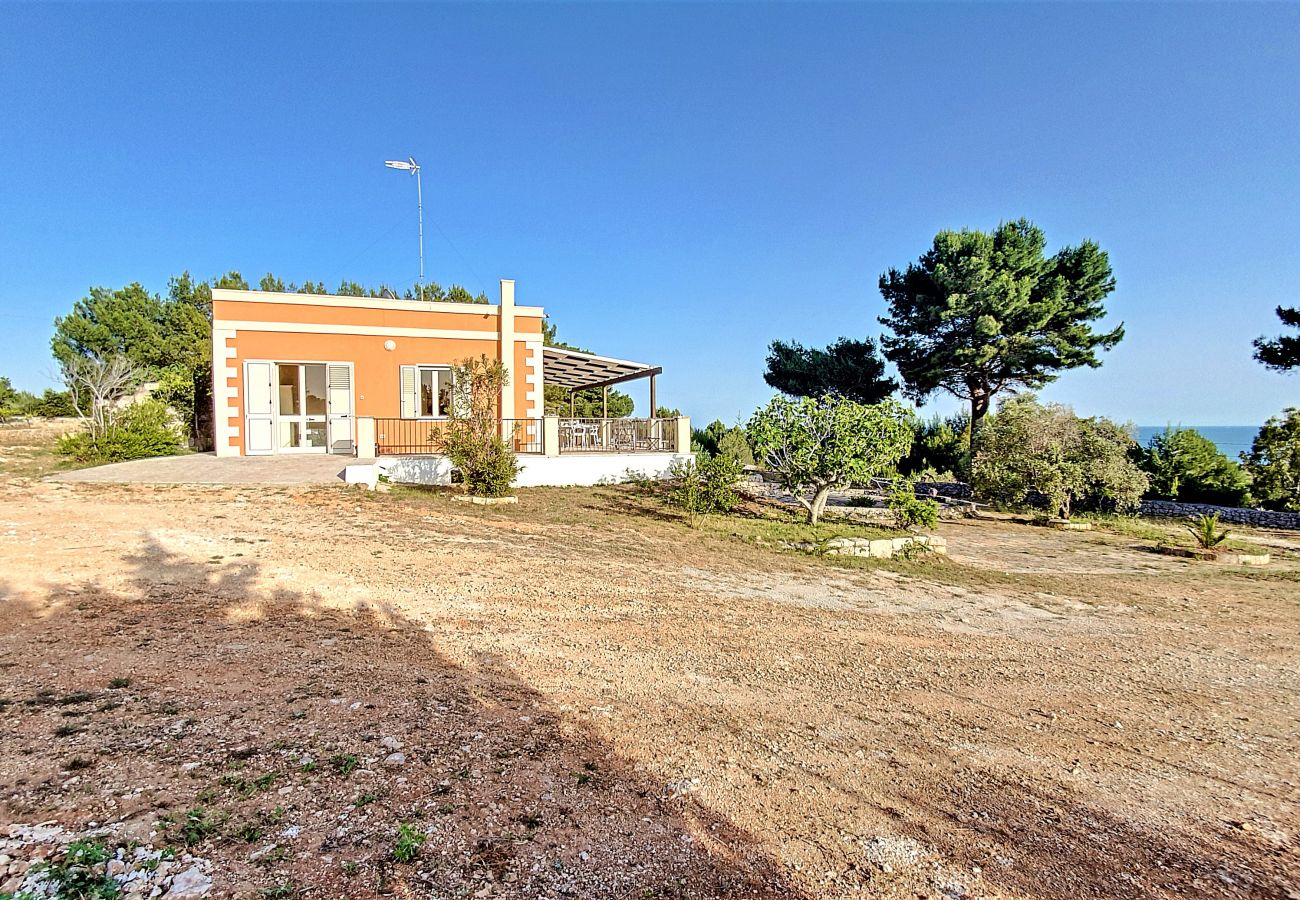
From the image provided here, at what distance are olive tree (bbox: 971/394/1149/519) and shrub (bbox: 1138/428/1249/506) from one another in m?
4.61

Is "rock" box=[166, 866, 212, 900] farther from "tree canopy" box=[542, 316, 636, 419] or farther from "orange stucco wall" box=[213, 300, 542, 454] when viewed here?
"tree canopy" box=[542, 316, 636, 419]

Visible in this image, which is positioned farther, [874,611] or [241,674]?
[874,611]

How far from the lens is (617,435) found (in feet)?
53.4

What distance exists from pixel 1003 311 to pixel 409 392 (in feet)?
64.8

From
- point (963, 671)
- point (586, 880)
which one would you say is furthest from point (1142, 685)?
point (586, 880)

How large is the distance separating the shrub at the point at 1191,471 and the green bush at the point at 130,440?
2623 centimetres

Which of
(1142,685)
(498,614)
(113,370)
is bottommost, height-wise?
(1142,685)

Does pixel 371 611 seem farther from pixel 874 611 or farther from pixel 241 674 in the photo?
pixel 874 611

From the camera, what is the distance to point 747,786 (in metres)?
2.78

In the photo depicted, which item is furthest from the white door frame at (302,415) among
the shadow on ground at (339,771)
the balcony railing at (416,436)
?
the shadow on ground at (339,771)

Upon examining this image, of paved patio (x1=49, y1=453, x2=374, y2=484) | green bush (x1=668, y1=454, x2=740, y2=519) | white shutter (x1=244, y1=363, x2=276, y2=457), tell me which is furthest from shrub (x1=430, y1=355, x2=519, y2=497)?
white shutter (x1=244, y1=363, x2=276, y2=457)

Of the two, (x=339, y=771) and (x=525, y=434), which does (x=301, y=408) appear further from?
(x=339, y=771)

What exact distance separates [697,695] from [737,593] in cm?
272

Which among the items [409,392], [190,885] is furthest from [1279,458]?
[409,392]
